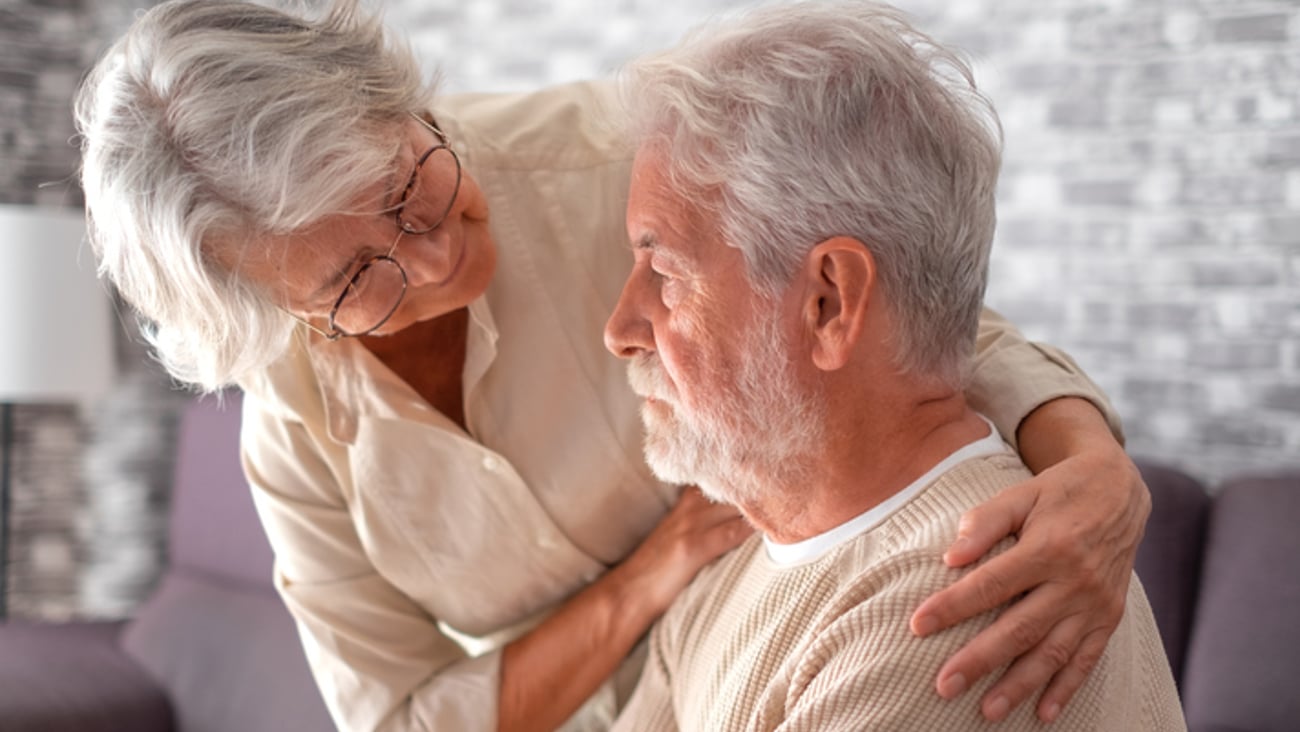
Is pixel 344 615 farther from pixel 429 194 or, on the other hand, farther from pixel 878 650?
pixel 878 650

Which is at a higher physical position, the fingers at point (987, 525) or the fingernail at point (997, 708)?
the fingers at point (987, 525)

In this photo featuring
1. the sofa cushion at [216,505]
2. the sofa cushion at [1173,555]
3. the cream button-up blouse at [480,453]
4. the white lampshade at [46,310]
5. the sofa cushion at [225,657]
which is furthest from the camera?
the white lampshade at [46,310]

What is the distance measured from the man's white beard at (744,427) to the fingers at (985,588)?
261mm

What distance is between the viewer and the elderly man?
1.25 meters

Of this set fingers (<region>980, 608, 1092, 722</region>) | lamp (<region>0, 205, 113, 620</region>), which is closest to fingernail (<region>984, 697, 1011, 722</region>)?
fingers (<region>980, 608, 1092, 722</region>)

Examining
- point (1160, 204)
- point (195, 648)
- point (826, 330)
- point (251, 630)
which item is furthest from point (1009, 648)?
point (195, 648)

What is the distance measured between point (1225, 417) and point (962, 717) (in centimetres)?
153

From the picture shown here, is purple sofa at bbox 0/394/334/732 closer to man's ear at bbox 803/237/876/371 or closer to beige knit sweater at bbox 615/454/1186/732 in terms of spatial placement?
Result: beige knit sweater at bbox 615/454/1186/732

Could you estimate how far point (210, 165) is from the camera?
1359mm

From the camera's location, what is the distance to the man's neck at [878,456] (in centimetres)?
134

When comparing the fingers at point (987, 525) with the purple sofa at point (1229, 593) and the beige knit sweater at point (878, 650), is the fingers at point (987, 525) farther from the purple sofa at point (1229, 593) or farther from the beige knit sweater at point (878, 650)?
the purple sofa at point (1229, 593)

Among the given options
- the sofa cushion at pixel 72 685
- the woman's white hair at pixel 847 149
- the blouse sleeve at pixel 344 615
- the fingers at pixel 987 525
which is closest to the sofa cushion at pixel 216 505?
the sofa cushion at pixel 72 685

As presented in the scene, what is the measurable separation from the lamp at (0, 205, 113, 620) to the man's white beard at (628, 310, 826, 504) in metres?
2.81

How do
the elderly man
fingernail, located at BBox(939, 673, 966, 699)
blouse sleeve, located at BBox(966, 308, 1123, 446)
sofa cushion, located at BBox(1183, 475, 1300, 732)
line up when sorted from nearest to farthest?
fingernail, located at BBox(939, 673, 966, 699) < the elderly man < blouse sleeve, located at BBox(966, 308, 1123, 446) < sofa cushion, located at BBox(1183, 475, 1300, 732)
